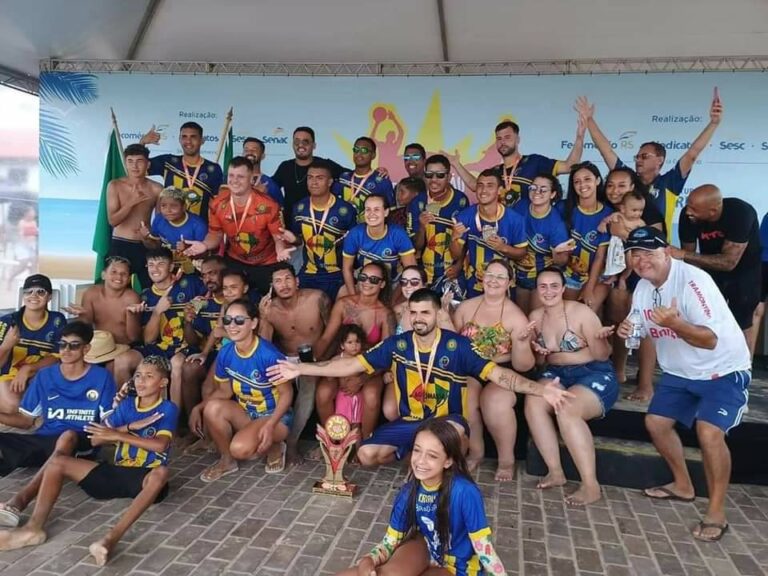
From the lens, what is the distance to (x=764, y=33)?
20.1ft

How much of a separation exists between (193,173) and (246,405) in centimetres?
317

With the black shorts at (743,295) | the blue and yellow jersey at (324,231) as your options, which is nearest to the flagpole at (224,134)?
the blue and yellow jersey at (324,231)

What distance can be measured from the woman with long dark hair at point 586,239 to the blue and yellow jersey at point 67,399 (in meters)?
3.79

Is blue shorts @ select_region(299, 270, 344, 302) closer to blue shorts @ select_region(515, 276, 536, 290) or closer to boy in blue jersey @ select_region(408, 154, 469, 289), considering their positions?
boy in blue jersey @ select_region(408, 154, 469, 289)

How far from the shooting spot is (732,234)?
434 cm

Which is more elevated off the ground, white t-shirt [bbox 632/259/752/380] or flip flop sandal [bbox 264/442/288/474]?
white t-shirt [bbox 632/259/752/380]

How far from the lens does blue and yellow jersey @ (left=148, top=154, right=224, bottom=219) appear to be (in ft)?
20.7

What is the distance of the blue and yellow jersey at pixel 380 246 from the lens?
5047mm

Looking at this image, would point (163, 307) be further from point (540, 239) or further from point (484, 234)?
point (540, 239)

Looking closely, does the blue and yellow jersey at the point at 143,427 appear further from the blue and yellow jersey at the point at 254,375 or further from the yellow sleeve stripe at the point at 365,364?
the yellow sleeve stripe at the point at 365,364

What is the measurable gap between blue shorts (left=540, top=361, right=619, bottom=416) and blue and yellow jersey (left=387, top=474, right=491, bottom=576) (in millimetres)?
1871

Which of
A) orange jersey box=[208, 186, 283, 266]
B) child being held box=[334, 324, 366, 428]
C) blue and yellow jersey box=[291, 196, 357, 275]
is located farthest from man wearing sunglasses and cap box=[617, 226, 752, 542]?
orange jersey box=[208, 186, 283, 266]

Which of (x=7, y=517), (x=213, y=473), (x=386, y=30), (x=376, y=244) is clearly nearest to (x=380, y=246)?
(x=376, y=244)

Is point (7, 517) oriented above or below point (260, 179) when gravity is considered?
below
